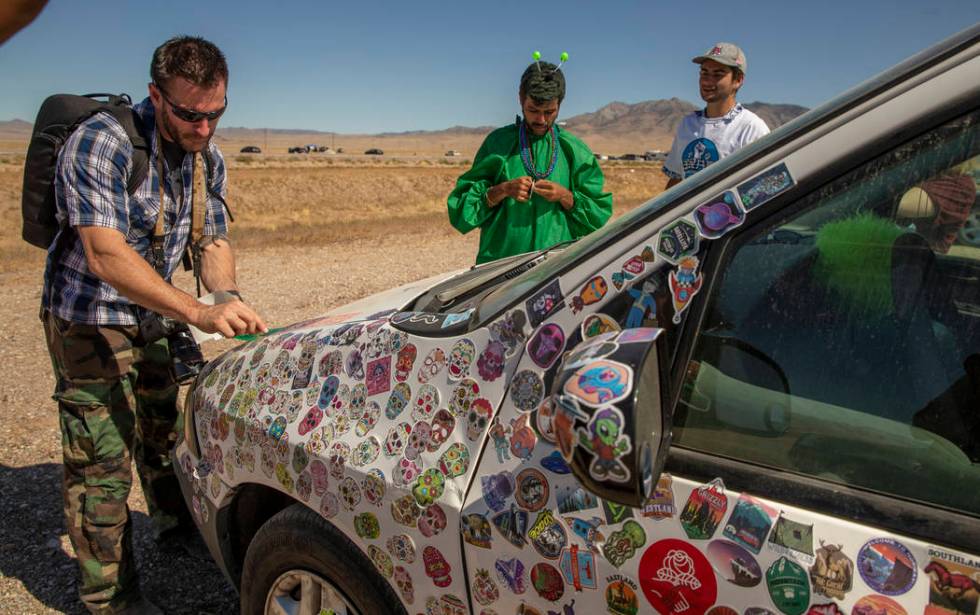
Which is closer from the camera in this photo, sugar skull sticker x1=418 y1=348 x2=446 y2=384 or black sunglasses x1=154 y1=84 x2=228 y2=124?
sugar skull sticker x1=418 y1=348 x2=446 y2=384

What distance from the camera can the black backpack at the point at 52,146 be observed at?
2734 millimetres

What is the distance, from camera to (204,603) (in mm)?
3207

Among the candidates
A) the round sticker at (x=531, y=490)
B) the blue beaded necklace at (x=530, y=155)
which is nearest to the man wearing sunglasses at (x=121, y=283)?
the round sticker at (x=531, y=490)

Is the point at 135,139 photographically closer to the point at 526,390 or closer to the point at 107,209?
the point at 107,209

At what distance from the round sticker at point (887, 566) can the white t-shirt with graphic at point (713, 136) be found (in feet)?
11.6

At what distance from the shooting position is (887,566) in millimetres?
1189

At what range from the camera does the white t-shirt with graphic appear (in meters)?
4.51

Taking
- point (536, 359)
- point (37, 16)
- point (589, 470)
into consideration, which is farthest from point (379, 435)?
point (37, 16)

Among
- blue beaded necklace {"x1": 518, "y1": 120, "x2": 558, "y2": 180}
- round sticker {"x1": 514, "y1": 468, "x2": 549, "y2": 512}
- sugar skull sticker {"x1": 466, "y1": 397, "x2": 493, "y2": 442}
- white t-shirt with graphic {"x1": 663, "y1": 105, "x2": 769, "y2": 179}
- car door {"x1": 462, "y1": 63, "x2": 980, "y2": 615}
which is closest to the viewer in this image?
car door {"x1": 462, "y1": 63, "x2": 980, "y2": 615}

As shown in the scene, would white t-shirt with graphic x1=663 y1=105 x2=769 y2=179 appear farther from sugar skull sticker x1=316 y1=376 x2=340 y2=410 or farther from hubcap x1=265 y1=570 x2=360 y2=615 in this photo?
hubcap x1=265 y1=570 x2=360 y2=615

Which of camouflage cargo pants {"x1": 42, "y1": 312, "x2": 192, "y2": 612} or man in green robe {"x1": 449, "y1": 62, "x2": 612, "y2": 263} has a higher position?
man in green robe {"x1": 449, "y1": 62, "x2": 612, "y2": 263}

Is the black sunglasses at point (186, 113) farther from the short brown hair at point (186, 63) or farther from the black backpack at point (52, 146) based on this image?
the black backpack at point (52, 146)

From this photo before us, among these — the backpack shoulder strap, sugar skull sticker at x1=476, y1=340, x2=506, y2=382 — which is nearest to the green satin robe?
the backpack shoulder strap

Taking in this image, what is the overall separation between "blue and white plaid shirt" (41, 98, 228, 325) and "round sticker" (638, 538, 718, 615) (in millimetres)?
2259
